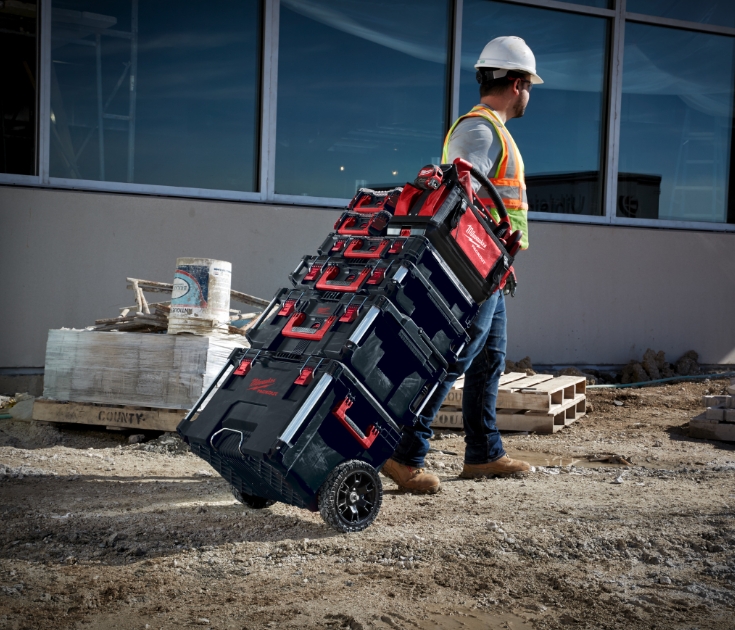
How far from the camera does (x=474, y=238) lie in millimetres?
3723

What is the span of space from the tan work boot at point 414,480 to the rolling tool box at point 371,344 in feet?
2.13

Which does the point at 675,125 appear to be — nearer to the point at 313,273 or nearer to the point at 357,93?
the point at 357,93

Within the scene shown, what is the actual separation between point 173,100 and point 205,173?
2.21 ft

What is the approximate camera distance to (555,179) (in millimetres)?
8719

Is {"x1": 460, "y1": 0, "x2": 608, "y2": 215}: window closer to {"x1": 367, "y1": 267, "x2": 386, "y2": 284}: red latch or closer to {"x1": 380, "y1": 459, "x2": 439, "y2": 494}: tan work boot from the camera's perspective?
{"x1": 380, "y1": 459, "x2": 439, "y2": 494}: tan work boot

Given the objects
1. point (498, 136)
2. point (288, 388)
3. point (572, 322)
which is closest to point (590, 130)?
point (572, 322)

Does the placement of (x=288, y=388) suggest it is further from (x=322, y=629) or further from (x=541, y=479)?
(x=541, y=479)

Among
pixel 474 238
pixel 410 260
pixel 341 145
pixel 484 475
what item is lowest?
pixel 484 475

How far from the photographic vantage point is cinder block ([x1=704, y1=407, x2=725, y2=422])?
232 inches

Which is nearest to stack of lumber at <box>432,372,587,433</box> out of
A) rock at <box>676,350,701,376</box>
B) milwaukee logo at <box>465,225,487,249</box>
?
milwaukee logo at <box>465,225,487,249</box>

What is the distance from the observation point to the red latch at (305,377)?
333 cm

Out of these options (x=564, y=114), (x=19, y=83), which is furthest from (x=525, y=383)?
(x=19, y=83)

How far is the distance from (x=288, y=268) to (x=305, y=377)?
410 cm

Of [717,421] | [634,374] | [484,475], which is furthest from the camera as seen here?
[634,374]
